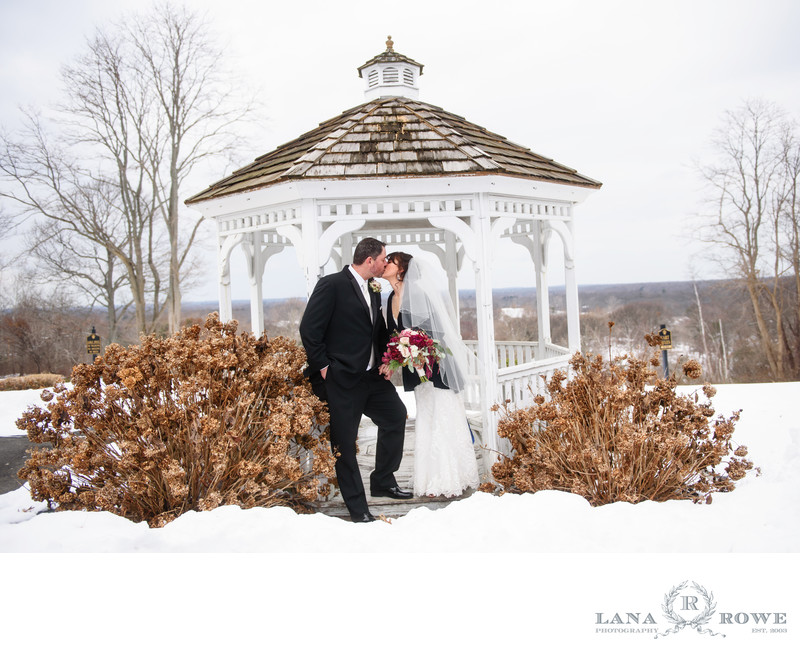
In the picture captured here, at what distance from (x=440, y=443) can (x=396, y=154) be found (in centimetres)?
273

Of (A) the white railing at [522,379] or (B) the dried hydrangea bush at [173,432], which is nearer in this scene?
(B) the dried hydrangea bush at [173,432]

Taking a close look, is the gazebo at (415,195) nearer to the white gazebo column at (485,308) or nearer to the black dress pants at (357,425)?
the white gazebo column at (485,308)

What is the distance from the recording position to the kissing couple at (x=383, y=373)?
4621 millimetres

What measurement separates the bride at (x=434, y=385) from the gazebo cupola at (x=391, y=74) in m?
3.30

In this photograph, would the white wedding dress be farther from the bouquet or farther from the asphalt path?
the asphalt path

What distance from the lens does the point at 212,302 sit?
24.9m

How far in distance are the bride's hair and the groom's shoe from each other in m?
1.88

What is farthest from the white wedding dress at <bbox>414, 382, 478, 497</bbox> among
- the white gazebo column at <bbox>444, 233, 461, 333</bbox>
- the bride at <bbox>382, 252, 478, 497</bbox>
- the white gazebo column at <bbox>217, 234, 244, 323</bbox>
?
the white gazebo column at <bbox>444, 233, 461, 333</bbox>

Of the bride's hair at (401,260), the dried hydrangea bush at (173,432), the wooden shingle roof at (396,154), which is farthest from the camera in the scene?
the wooden shingle roof at (396,154)

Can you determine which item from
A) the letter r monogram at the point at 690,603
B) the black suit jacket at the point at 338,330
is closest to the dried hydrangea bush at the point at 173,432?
the black suit jacket at the point at 338,330

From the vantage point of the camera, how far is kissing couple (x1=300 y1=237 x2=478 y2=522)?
462cm

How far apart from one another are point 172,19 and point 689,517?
22.3 meters

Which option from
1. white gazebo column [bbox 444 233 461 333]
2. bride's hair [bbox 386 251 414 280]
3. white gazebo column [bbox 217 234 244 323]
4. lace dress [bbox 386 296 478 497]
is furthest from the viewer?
white gazebo column [bbox 444 233 461 333]

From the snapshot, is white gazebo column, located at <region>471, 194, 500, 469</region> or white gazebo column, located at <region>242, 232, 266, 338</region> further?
white gazebo column, located at <region>242, 232, 266, 338</region>
